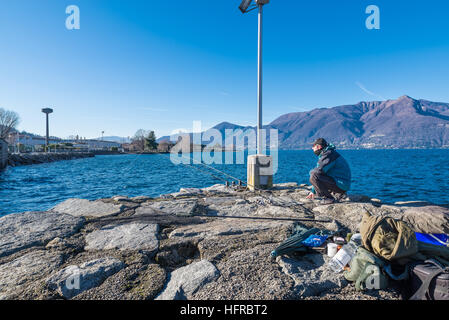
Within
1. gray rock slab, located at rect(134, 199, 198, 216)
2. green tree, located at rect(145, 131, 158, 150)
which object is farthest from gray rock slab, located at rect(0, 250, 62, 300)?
green tree, located at rect(145, 131, 158, 150)

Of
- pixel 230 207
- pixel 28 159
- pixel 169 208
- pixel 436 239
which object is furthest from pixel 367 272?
pixel 28 159

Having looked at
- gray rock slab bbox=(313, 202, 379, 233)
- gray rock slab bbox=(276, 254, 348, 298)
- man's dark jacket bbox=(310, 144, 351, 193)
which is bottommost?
gray rock slab bbox=(276, 254, 348, 298)

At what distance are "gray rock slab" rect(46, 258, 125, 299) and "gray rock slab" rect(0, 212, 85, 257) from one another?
1.11 meters

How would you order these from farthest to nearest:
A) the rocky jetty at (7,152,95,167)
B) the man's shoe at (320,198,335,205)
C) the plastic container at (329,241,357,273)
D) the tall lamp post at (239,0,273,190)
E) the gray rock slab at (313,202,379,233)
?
the rocky jetty at (7,152,95,167), the tall lamp post at (239,0,273,190), the man's shoe at (320,198,335,205), the gray rock slab at (313,202,379,233), the plastic container at (329,241,357,273)

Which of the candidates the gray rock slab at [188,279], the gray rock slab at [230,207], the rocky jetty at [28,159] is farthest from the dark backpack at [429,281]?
the rocky jetty at [28,159]

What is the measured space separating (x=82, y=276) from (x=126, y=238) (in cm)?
93

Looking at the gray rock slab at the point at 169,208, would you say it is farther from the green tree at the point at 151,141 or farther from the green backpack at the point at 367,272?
the green tree at the point at 151,141

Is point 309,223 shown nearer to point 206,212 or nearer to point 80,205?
point 206,212

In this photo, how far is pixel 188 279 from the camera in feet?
6.81

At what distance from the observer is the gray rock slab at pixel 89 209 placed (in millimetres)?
4184

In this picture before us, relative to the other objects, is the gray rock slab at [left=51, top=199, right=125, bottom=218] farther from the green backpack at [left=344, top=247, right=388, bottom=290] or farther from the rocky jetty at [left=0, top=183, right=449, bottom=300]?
the green backpack at [left=344, top=247, right=388, bottom=290]

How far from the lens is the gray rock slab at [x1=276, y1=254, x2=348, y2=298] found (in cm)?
197

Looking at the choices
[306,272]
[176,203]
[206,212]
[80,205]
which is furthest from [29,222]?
[306,272]

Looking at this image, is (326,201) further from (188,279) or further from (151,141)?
(151,141)
